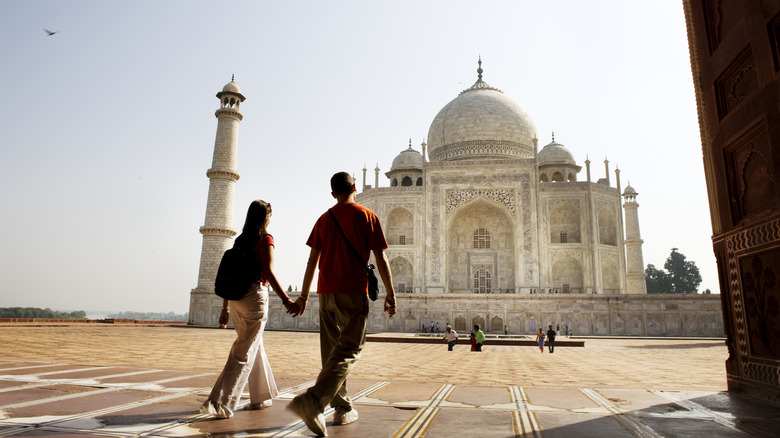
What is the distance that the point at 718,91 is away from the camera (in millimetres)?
4336

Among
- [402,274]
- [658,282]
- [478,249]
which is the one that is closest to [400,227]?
[402,274]

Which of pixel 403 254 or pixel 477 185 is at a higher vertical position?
pixel 477 185

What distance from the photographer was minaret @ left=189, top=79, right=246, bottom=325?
22.7 meters

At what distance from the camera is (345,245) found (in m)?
2.77

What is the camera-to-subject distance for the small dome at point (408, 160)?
32.6 m

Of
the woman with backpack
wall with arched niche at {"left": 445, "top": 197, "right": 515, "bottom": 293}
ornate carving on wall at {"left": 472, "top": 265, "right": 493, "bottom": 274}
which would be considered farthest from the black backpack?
ornate carving on wall at {"left": 472, "top": 265, "right": 493, "bottom": 274}

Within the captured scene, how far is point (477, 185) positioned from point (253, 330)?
81.9ft

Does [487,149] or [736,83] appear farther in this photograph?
[487,149]

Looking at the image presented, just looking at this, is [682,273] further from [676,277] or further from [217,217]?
[217,217]

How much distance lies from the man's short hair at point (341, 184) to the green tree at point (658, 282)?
2021 inches

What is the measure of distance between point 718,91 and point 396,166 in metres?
28.7

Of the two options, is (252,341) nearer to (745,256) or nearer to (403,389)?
(403,389)

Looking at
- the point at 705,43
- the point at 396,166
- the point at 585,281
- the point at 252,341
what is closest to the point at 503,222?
the point at 585,281

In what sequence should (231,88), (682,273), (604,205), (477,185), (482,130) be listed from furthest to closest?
1. (682,273)
2. (482,130)
3. (604,205)
4. (477,185)
5. (231,88)
